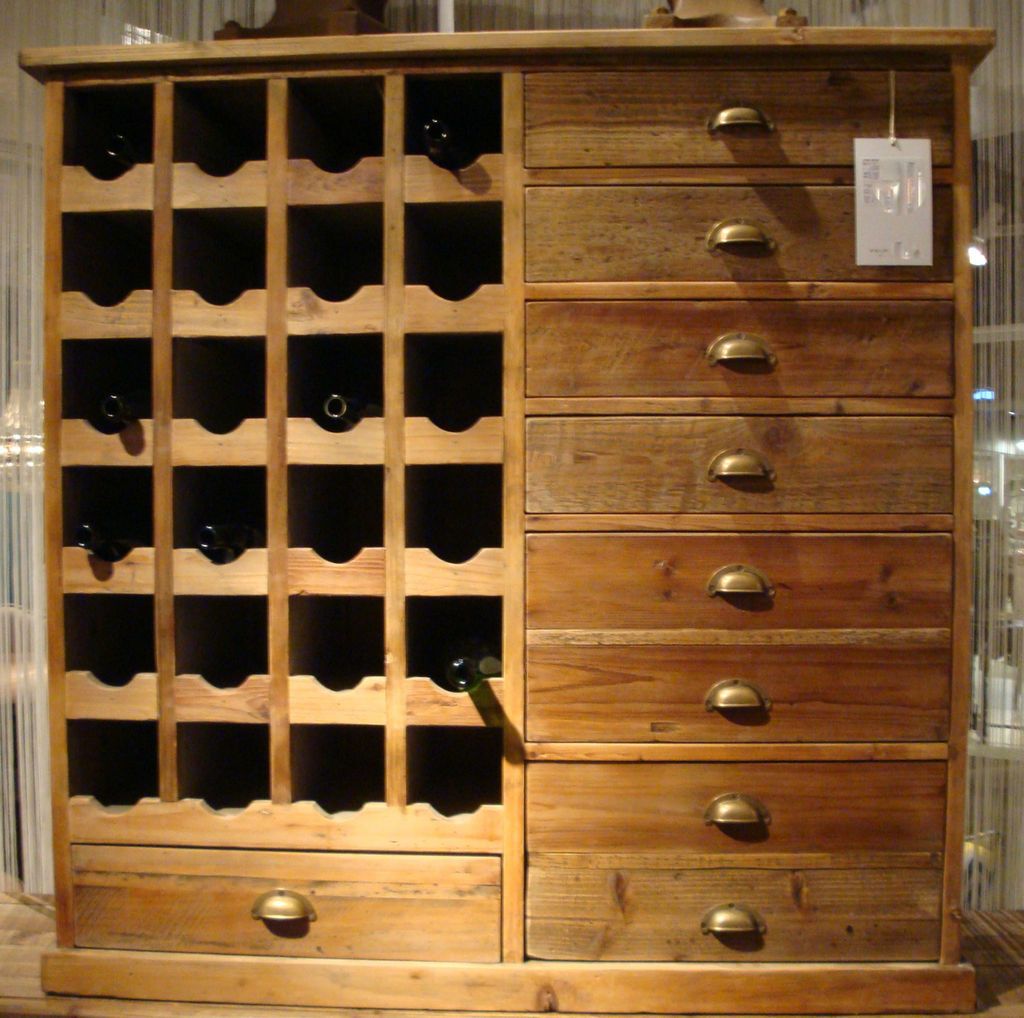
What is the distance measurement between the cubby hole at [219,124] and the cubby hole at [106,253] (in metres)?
0.16

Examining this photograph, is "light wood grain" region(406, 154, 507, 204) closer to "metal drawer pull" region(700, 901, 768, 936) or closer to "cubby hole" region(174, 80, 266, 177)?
"cubby hole" region(174, 80, 266, 177)

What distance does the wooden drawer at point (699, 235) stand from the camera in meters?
1.31

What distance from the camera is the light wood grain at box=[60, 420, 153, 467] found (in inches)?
54.5

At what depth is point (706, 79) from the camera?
1.32 meters

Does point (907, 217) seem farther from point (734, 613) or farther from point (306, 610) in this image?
point (306, 610)

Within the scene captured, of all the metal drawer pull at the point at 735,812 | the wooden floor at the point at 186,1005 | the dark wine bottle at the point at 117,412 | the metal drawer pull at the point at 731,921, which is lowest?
the wooden floor at the point at 186,1005

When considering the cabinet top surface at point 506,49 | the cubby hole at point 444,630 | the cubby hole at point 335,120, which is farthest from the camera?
the cubby hole at point 444,630

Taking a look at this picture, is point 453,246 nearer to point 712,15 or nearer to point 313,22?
point 313,22

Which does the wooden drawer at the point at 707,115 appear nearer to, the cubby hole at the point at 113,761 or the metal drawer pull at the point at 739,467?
the metal drawer pull at the point at 739,467

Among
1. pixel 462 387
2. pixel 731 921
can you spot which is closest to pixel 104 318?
pixel 462 387

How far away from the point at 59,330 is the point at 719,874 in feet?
4.64

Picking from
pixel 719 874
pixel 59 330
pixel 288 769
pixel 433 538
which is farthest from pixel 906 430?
pixel 59 330

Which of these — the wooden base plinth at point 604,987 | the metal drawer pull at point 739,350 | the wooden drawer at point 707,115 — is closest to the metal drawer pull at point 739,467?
the metal drawer pull at point 739,350

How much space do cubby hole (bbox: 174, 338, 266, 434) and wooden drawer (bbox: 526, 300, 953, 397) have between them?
55 centimetres
